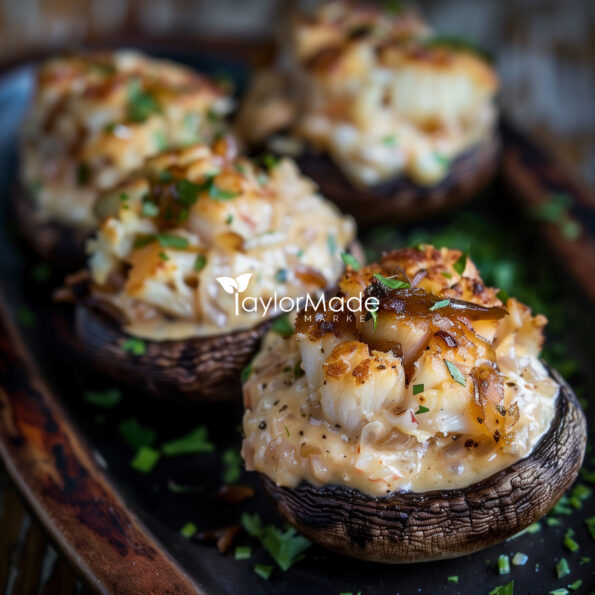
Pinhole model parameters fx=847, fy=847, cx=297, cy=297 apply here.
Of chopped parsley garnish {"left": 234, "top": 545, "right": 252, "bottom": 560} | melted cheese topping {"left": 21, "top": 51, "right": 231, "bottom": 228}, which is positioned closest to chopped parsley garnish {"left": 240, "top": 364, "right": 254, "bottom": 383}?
chopped parsley garnish {"left": 234, "top": 545, "right": 252, "bottom": 560}

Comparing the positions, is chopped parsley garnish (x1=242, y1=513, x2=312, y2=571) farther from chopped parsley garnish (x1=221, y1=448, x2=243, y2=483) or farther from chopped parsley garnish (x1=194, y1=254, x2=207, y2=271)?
chopped parsley garnish (x1=194, y1=254, x2=207, y2=271)

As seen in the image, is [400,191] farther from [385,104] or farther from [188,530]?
[188,530]

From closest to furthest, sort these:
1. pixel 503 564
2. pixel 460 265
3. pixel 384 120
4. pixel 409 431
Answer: pixel 409 431 → pixel 503 564 → pixel 460 265 → pixel 384 120

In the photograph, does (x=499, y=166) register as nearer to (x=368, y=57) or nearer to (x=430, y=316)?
(x=368, y=57)

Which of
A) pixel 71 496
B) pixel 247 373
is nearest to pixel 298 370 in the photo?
pixel 247 373

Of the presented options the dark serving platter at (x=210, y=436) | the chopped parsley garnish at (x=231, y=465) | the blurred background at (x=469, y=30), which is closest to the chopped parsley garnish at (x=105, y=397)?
the dark serving platter at (x=210, y=436)

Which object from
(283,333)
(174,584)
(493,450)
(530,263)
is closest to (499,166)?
(530,263)
